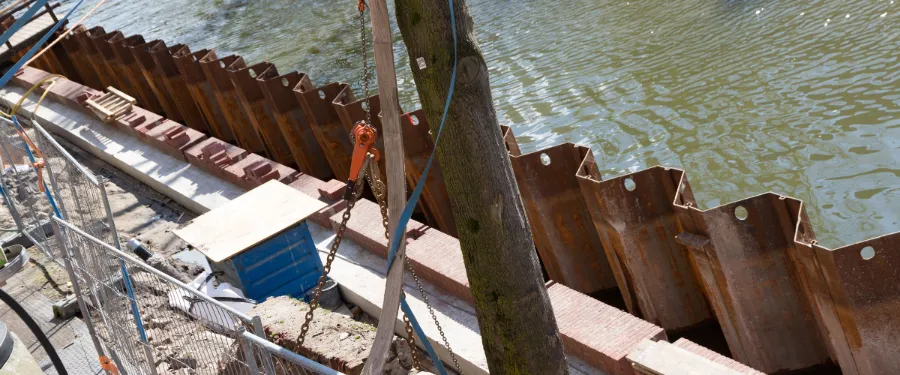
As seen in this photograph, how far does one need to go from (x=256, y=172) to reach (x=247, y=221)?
6.86 ft

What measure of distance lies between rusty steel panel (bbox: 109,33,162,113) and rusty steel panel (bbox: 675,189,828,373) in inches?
465

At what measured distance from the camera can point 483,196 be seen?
438 cm

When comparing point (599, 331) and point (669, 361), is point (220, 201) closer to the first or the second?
point (599, 331)

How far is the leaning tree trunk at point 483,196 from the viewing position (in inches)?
165

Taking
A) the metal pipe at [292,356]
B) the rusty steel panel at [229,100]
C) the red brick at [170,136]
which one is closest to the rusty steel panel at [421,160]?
the red brick at [170,136]

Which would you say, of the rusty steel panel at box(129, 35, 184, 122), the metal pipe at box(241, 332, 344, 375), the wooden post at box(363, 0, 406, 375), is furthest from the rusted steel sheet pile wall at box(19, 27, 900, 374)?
the rusty steel panel at box(129, 35, 184, 122)

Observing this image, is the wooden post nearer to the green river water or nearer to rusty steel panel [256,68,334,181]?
the green river water

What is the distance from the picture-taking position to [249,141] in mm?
12453

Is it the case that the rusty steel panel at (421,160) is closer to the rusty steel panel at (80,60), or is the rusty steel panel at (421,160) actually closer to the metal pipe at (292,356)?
the metal pipe at (292,356)

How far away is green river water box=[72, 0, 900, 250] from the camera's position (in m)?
9.07

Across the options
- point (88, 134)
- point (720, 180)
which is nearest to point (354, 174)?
point (720, 180)

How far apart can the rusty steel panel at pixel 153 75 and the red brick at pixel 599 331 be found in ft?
31.8

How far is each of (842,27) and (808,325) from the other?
7.06 metres

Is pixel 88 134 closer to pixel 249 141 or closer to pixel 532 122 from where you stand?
pixel 249 141
